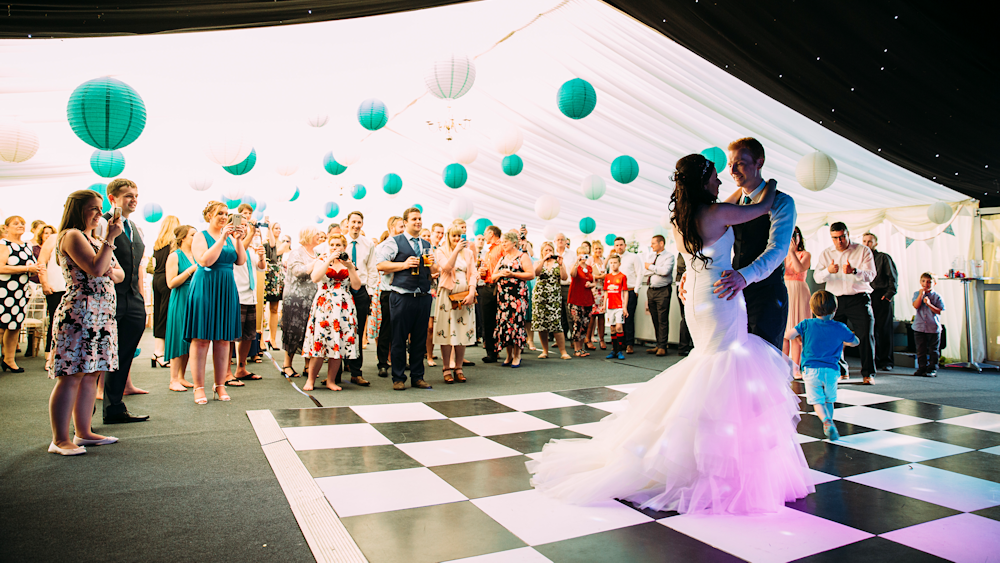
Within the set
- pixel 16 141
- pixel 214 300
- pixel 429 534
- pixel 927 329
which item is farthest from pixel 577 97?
pixel 16 141

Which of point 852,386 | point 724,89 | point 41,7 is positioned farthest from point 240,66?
point 852,386

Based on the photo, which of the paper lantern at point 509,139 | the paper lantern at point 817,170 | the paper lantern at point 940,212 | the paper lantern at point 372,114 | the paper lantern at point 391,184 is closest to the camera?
the paper lantern at point 817,170

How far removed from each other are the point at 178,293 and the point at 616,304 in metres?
4.50

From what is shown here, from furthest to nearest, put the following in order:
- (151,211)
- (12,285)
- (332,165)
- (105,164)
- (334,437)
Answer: (151,211), (332,165), (105,164), (12,285), (334,437)

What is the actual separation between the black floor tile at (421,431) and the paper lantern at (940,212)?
621 centimetres

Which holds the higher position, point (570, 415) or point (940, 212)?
point (940, 212)

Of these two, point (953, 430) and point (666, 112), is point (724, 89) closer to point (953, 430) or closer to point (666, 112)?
point (666, 112)

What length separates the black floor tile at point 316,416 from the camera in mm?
3100

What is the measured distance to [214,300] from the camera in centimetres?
364

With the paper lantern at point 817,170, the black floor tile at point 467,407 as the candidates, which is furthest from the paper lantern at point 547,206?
the black floor tile at point 467,407

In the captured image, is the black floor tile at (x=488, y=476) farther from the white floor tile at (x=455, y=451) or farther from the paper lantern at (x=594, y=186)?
the paper lantern at (x=594, y=186)

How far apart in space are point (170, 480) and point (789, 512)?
2262 millimetres

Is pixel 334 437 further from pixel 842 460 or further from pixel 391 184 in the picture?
pixel 391 184

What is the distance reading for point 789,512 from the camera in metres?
1.87
